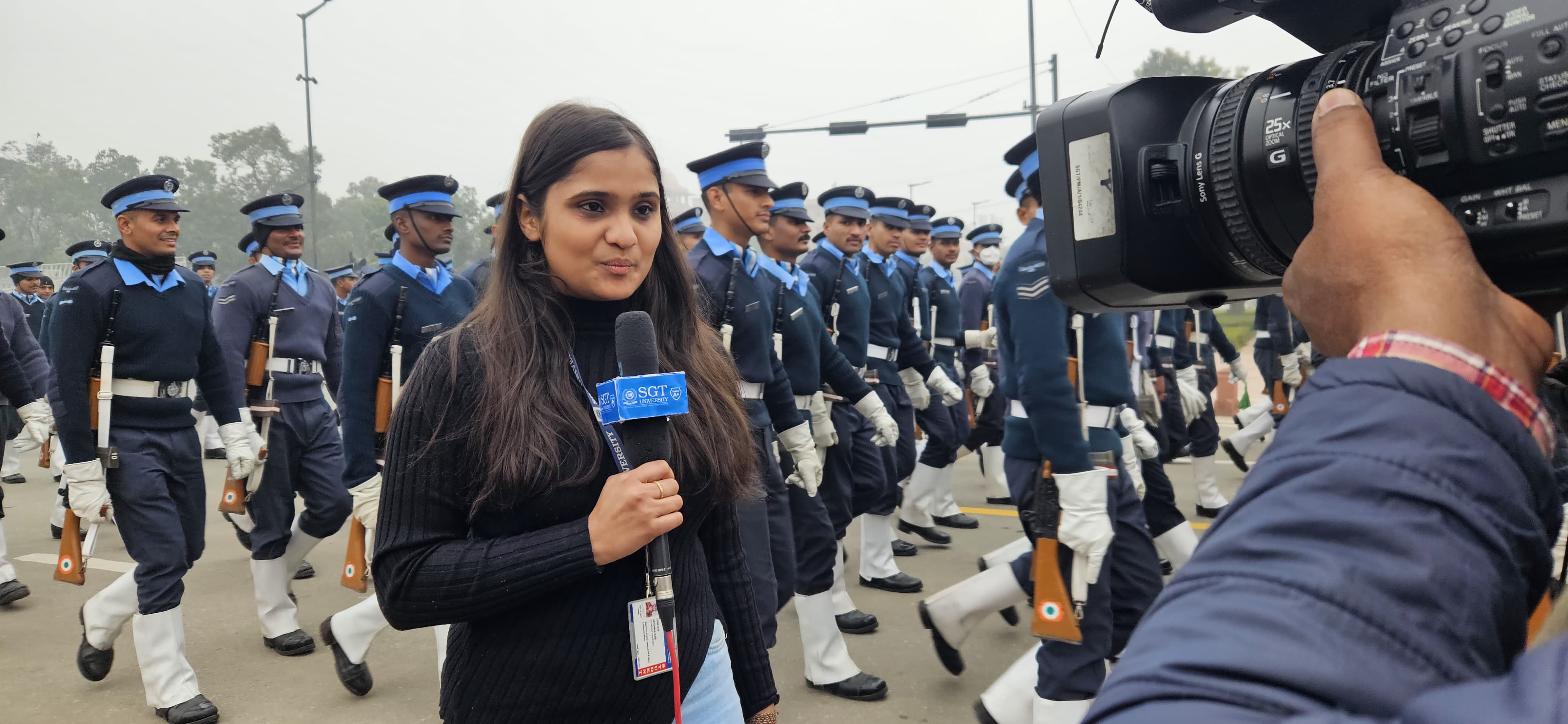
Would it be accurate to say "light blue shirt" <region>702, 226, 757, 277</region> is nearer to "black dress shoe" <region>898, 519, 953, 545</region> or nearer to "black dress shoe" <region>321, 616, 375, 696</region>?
"black dress shoe" <region>321, 616, 375, 696</region>

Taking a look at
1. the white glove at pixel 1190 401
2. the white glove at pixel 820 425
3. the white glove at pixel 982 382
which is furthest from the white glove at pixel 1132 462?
the white glove at pixel 982 382

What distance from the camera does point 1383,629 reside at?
0.52 m

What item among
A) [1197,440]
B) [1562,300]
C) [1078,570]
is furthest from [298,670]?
[1197,440]

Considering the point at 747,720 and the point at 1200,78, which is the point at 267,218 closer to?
the point at 747,720

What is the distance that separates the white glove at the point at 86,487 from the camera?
13.6ft

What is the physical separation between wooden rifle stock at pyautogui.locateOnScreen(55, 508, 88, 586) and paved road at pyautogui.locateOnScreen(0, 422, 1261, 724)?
544mm

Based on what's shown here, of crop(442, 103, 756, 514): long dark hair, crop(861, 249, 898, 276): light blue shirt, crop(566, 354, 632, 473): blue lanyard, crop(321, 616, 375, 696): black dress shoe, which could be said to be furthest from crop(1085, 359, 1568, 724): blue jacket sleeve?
crop(861, 249, 898, 276): light blue shirt

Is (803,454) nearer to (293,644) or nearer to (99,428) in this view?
(293,644)

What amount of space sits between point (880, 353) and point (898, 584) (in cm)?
150

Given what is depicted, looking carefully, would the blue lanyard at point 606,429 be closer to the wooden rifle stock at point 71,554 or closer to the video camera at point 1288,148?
the video camera at point 1288,148

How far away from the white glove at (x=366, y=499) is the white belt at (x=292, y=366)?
1.85 m

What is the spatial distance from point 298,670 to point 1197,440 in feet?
18.9

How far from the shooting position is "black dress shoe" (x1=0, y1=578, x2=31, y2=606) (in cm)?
578

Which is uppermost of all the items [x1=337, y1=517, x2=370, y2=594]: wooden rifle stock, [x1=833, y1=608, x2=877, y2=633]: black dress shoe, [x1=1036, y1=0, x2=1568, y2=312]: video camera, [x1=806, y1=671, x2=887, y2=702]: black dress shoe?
[x1=1036, y1=0, x2=1568, y2=312]: video camera
